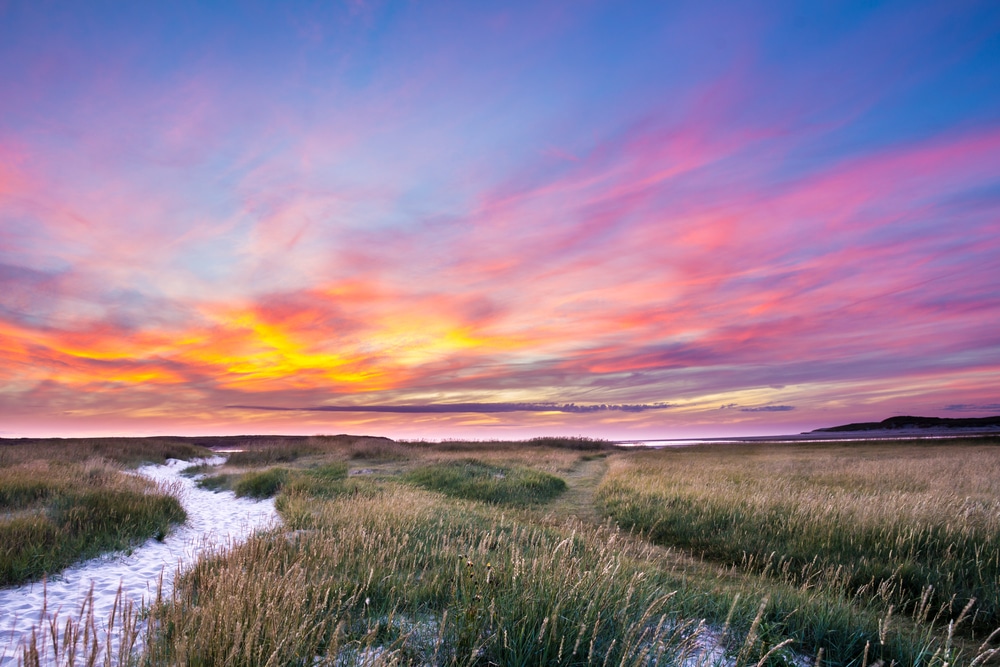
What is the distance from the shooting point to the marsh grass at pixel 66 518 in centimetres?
812

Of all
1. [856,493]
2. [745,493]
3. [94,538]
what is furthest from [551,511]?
[94,538]

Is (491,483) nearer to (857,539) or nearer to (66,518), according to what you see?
(857,539)

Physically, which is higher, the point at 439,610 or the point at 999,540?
the point at 439,610

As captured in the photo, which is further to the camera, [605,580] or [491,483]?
[491,483]

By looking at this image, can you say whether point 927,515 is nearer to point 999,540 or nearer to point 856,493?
point 999,540

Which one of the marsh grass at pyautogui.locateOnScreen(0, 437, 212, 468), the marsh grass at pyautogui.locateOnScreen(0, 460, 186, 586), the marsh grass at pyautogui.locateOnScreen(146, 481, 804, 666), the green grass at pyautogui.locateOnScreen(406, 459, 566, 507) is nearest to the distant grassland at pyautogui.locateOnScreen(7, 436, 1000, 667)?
the marsh grass at pyautogui.locateOnScreen(146, 481, 804, 666)

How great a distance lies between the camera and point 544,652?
4.01 metres

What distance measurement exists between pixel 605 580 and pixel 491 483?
15.7 meters

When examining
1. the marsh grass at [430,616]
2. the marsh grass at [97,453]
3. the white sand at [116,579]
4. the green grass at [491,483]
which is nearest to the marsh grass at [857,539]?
the marsh grass at [430,616]

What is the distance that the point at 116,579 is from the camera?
8148mm

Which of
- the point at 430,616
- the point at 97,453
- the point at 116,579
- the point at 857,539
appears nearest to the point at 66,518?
the point at 116,579

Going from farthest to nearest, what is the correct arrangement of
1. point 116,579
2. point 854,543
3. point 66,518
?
1. point 66,518
2. point 854,543
3. point 116,579

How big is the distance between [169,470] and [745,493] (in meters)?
31.2

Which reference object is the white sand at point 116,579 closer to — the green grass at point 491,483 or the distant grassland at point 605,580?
the distant grassland at point 605,580
